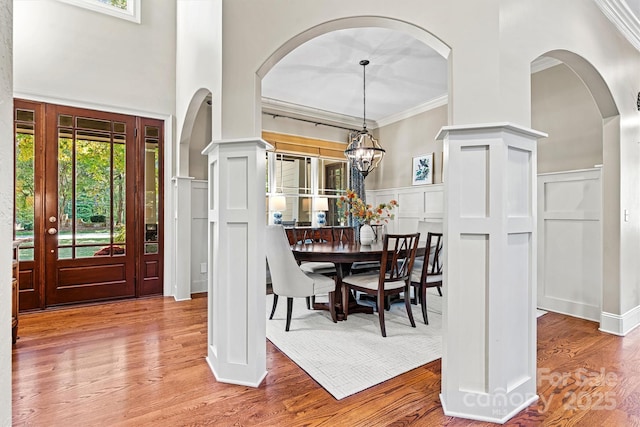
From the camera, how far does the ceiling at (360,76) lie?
11.5 ft

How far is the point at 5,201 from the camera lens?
76 cm

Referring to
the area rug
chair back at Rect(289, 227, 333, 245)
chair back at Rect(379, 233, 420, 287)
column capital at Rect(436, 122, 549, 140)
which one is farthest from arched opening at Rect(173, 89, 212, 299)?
column capital at Rect(436, 122, 549, 140)

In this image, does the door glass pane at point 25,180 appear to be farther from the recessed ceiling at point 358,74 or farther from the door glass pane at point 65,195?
the recessed ceiling at point 358,74

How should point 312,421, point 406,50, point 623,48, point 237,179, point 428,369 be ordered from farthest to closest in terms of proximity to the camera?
point 406,50, point 623,48, point 428,369, point 237,179, point 312,421

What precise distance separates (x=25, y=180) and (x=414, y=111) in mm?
5444

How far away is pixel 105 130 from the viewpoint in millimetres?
3955

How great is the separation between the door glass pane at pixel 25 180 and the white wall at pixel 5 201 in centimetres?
360

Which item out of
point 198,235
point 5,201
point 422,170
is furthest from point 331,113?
point 5,201

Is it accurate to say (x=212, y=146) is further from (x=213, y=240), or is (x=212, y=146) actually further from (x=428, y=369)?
(x=428, y=369)

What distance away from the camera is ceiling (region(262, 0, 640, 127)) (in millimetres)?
3520

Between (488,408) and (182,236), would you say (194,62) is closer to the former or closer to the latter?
(182,236)

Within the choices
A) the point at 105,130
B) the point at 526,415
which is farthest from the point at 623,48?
the point at 105,130

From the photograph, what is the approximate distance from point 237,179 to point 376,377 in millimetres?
1591

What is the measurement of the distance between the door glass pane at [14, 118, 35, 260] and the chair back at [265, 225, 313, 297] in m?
2.70
